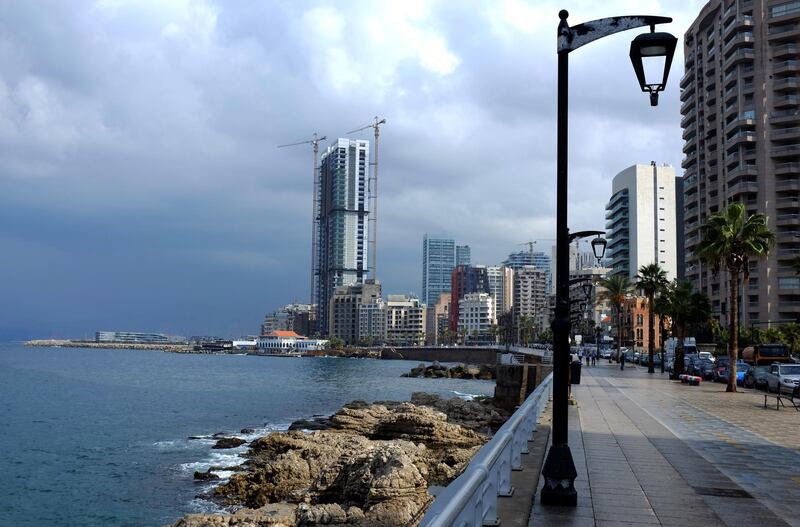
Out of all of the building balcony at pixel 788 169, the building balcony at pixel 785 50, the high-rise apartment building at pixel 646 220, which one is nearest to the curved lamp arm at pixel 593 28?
the building balcony at pixel 788 169

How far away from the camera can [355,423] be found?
32938 millimetres

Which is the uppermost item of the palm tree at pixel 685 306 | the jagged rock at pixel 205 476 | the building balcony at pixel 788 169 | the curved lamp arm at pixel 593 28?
the building balcony at pixel 788 169

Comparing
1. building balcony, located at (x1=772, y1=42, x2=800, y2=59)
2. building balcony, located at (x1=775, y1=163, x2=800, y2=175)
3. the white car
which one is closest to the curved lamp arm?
the white car

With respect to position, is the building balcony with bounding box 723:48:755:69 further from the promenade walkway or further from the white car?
the promenade walkway

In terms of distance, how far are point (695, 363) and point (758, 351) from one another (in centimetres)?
440

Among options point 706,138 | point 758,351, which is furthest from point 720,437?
point 706,138

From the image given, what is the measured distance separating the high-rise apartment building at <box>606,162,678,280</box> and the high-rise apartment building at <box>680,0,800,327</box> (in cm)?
6292

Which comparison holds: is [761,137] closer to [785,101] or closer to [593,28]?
[785,101]

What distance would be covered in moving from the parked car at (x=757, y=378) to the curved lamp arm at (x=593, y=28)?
34.6 m

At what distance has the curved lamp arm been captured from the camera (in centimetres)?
793

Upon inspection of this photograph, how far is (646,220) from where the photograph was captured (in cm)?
15812

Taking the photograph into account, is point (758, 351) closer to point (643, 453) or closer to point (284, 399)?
point (284, 399)

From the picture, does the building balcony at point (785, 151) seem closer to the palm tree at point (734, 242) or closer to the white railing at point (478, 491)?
the palm tree at point (734, 242)

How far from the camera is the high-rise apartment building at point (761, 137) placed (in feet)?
266
